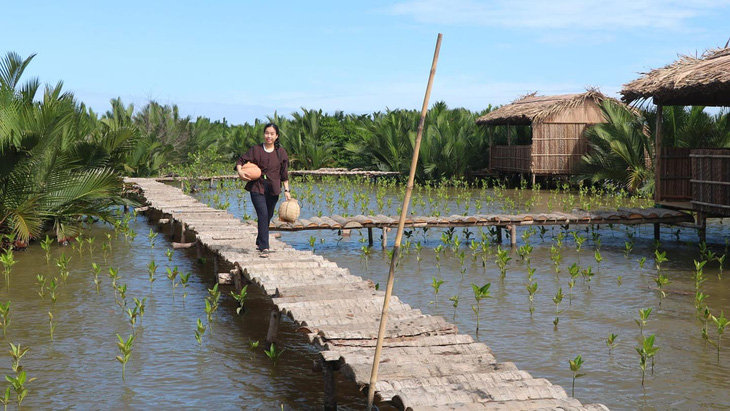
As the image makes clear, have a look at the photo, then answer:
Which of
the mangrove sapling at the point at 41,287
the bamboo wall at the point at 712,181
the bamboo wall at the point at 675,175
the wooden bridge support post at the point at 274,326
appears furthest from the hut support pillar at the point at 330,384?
the bamboo wall at the point at 675,175

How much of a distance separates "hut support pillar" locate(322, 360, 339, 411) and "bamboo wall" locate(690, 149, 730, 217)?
747 cm

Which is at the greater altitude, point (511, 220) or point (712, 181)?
point (712, 181)

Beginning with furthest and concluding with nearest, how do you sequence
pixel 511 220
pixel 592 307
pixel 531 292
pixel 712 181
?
pixel 511 220
pixel 712 181
pixel 592 307
pixel 531 292

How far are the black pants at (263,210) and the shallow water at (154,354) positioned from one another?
0.59m

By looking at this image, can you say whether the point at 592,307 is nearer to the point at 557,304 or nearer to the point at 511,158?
the point at 557,304

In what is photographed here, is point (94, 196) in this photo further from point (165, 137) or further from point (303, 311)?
point (165, 137)

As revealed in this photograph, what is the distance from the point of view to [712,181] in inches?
420

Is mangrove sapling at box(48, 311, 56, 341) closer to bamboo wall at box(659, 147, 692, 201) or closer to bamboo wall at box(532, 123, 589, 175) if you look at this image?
bamboo wall at box(659, 147, 692, 201)

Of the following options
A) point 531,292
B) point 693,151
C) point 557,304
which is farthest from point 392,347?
point 693,151

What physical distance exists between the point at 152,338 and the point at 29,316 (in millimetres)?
1519

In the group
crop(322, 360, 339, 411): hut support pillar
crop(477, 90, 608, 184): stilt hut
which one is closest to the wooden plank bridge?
crop(322, 360, 339, 411): hut support pillar

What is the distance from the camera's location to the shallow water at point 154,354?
509 cm

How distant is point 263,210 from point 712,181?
6.40 meters

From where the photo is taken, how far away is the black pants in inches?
310
